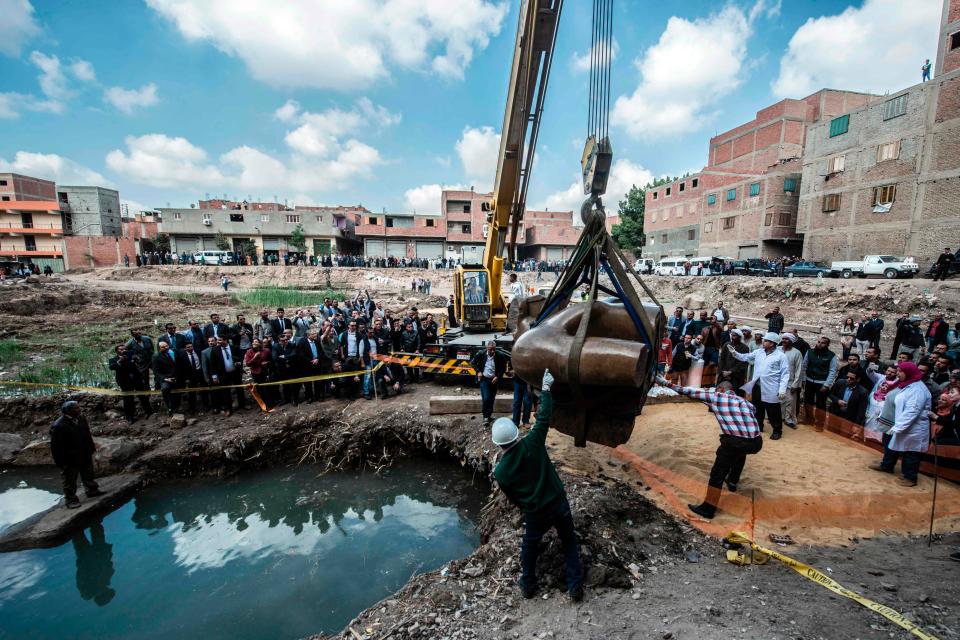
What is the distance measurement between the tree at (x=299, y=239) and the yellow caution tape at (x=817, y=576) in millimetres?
46298

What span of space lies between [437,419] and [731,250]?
Result: 112 ft

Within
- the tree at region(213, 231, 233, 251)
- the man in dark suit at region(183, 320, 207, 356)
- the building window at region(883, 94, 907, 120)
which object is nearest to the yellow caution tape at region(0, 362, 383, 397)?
the man in dark suit at region(183, 320, 207, 356)

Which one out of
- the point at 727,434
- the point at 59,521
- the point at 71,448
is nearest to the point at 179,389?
the point at 71,448

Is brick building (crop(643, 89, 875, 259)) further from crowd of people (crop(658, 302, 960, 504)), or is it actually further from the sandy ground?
the sandy ground

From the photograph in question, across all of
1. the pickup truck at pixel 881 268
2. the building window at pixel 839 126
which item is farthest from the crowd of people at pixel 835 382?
the building window at pixel 839 126

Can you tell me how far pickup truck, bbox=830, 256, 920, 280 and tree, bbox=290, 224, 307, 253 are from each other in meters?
43.8

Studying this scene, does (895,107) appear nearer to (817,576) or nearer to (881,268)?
(881,268)

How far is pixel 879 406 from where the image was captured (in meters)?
5.71

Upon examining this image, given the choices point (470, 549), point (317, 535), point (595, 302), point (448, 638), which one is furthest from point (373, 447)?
point (595, 302)

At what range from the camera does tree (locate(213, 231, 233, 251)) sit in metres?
43.6

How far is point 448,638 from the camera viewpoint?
321 cm

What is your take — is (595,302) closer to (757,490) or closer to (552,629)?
(552,629)

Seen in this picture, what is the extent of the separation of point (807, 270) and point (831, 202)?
19.6ft

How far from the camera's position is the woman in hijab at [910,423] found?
4.84 meters
